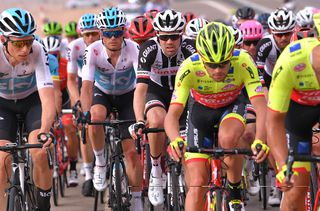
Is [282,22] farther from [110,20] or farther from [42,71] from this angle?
[42,71]

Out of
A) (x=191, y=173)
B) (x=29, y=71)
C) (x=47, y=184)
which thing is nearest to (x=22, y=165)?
(x=47, y=184)

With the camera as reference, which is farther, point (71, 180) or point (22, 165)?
point (71, 180)

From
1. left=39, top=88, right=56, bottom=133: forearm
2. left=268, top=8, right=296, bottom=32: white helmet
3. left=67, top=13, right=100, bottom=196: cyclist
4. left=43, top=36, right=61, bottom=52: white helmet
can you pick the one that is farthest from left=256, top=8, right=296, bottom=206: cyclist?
left=43, top=36, right=61, bottom=52: white helmet

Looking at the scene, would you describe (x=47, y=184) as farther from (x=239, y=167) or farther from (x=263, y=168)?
(x=263, y=168)

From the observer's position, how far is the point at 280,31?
10633 mm

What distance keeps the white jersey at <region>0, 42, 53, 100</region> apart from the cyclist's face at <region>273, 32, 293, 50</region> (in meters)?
3.25

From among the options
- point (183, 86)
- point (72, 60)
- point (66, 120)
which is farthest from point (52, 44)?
point (183, 86)

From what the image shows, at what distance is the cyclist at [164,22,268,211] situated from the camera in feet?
22.9

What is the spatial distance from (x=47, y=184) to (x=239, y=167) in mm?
1750

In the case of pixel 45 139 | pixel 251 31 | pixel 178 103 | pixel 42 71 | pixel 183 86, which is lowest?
pixel 45 139

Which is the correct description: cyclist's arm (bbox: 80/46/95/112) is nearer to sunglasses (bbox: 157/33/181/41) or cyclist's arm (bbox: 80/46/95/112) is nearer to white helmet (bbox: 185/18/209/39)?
sunglasses (bbox: 157/33/181/41)

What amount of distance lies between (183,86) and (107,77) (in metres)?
2.97

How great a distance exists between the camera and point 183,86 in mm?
7395

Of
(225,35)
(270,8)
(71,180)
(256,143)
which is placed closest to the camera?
(256,143)
